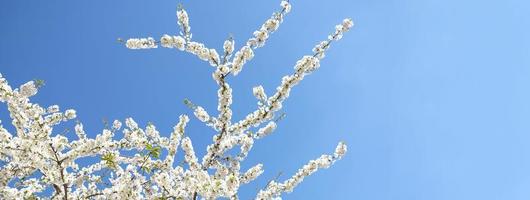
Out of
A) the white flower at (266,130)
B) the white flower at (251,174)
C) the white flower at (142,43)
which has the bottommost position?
the white flower at (251,174)

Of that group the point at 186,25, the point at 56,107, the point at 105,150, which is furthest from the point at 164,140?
the point at 56,107

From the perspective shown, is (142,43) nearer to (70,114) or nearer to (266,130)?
(266,130)

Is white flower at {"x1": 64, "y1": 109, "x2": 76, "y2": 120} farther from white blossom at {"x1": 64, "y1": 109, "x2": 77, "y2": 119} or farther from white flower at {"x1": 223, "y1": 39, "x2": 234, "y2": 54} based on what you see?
white flower at {"x1": 223, "y1": 39, "x2": 234, "y2": 54}

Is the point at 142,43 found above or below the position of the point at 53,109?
below

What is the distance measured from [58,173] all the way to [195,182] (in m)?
2.82

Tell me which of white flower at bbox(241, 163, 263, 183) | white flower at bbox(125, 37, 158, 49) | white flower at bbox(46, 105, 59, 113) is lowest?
white flower at bbox(241, 163, 263, 183)

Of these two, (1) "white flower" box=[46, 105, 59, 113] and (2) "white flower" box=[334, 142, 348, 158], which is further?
(1) "white flower" box=[46, 105, 59, 113]

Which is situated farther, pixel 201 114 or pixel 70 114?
pixel 70 114

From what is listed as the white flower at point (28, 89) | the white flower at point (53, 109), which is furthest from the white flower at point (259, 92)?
the white flower at point (53, 109)

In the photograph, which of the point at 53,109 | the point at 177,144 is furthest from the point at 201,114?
the point at 53,109

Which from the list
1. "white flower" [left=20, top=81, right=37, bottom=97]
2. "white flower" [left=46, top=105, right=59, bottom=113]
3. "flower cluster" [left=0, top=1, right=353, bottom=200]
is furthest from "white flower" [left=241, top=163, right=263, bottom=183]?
"white flower" [left=46, top=105, right=59, bottom=113]

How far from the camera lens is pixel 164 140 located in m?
9.95

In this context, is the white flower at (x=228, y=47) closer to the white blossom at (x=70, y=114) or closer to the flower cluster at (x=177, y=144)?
the flower cluster at (x=177, y=144)

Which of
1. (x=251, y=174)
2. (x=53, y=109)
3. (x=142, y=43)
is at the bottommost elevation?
(x=251, y=174)
